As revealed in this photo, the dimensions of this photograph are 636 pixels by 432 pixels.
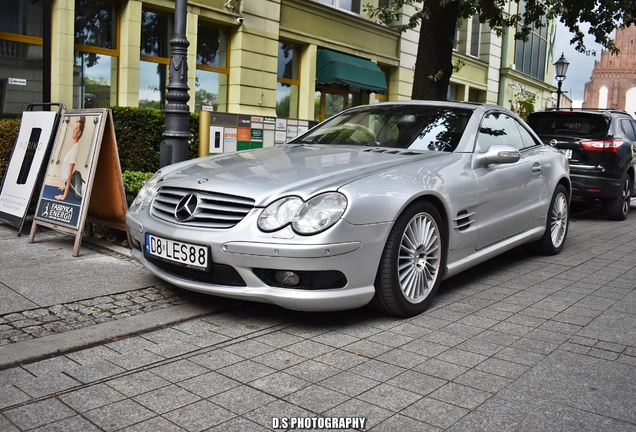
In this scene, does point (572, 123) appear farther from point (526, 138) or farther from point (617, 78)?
point (617, 78)

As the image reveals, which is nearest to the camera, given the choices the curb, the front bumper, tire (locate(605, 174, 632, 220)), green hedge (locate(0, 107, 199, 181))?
the curb

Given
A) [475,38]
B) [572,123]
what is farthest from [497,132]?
[475,38]

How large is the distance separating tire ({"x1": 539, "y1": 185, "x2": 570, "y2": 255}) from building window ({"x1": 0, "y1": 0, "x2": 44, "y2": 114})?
861 centimetres

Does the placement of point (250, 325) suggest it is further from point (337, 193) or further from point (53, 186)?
point (53, 186)

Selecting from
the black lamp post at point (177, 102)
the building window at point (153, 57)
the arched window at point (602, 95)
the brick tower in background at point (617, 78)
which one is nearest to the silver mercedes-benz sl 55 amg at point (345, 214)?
the black lamp post at point (177, 102)

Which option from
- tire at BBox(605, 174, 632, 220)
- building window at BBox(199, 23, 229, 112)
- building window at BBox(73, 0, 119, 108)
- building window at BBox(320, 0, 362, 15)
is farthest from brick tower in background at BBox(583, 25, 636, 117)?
building window at BBox(73, 0, 119, 108)

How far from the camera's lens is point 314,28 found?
1738 centimetres

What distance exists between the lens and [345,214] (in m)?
4.00

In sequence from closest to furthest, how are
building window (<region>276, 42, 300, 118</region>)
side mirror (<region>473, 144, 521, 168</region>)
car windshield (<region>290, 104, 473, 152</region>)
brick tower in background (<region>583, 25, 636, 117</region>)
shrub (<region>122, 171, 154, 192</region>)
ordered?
side mirror (<region>473, 144, 521, 168</region>), car windshield (<region>290, 104, 473, 152</region>), shrub (<region>122, 171, 154, 192</region>), building window (<region>276, 42, 300, 118</region>), brick tower in background (<region>583, 25, 636, 117</region>)

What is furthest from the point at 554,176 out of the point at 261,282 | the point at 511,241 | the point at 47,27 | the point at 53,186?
the point at 47,27

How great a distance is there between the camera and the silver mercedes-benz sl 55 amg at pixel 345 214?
13.2 ft

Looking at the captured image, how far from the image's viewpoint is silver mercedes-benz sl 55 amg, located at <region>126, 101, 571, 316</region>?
13.2 feet

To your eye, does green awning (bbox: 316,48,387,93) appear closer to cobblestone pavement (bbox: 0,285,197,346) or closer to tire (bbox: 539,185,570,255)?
tire (bbox: 539,185,570,255)

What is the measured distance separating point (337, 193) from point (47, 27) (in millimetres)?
5661
